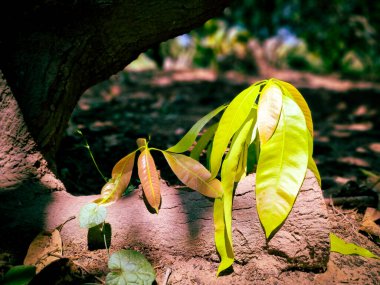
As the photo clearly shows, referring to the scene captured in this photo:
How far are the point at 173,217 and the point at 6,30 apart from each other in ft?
3.19

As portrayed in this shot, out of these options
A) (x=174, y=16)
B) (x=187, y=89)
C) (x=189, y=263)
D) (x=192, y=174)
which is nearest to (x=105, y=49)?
(x=174, y=16)

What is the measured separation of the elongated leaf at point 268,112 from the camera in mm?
1054

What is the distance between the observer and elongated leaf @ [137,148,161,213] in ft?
3.98

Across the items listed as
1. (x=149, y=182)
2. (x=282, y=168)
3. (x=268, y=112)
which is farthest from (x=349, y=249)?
(x=149, y=182)

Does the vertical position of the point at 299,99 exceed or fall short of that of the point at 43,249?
it exceeds it

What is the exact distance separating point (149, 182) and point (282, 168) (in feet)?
1.45

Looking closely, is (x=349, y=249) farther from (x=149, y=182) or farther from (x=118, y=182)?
(x=118, y=182)

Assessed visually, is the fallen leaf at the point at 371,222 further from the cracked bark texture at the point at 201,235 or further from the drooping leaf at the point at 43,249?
the drooping leaf at the point at 43,249

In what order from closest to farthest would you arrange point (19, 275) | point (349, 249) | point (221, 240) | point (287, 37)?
point (19, 275)
point (221, 240)
point (349, 249)
point (287, 37)

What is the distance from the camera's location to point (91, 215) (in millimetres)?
1152

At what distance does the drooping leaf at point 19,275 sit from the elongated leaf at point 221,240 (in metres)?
0.55

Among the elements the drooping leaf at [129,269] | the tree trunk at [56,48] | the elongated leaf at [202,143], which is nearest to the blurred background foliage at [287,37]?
the tree trunk at [56,48]

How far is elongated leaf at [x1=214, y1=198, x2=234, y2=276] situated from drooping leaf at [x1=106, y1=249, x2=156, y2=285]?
0.22 m

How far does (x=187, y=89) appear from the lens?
13.9 feet
